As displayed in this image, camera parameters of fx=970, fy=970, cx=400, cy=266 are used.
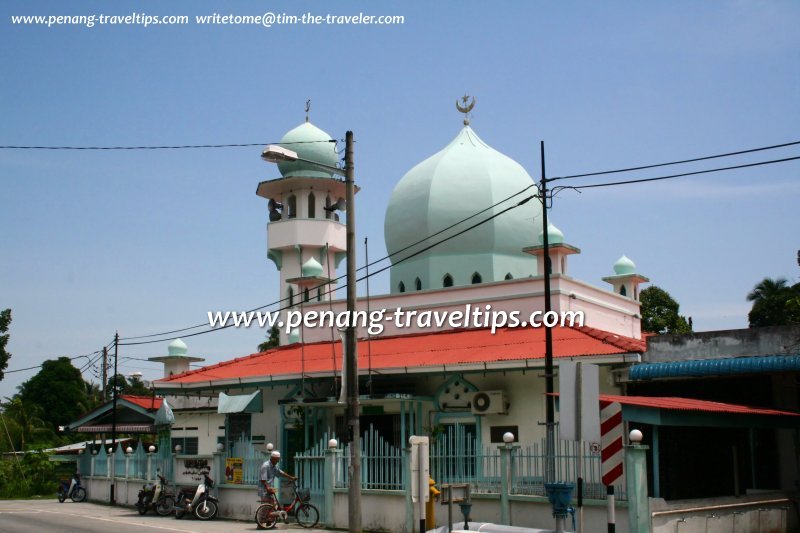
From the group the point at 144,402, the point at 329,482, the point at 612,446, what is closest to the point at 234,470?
the point at 329,482

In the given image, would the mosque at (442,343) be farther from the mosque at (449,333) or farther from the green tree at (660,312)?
the green tree at (660,312)

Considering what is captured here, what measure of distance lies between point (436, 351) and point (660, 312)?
30.3 meters

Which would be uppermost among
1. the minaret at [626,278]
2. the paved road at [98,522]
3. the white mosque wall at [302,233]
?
the white mosque wall at [302,233]

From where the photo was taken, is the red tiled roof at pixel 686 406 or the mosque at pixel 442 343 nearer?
the red tiled roof at pixel 686 406

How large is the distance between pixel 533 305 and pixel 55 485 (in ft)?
63.2

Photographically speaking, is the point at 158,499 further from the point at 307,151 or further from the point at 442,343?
the point at 307,151

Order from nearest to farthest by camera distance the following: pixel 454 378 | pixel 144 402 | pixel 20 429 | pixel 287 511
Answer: pixel 287 511, pixel 454 378, pixel 144 402, pixel 20 429

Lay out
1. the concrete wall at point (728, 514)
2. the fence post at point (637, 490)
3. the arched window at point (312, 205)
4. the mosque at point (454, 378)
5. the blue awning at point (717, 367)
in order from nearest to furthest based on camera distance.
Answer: the fence post at point (637, 490)
the concrete wall at point (728, 514)
the mosque at point (454, 378)
the blue awning at point (717, 367)
the arched window at point (312, 205)

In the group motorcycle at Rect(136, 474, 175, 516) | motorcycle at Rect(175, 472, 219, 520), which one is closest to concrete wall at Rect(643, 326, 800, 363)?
motorcycle at Rect(175, 472, 219, 520)

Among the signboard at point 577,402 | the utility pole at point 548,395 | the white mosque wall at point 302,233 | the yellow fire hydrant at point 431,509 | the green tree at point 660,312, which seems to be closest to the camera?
the signboard at point 577,402

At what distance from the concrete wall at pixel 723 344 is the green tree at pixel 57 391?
5781 cm

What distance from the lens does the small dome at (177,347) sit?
125 ft

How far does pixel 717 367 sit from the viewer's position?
60.7 feet

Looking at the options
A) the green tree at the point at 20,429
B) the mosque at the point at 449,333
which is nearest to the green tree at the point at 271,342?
the green tree at the point at 20,429
